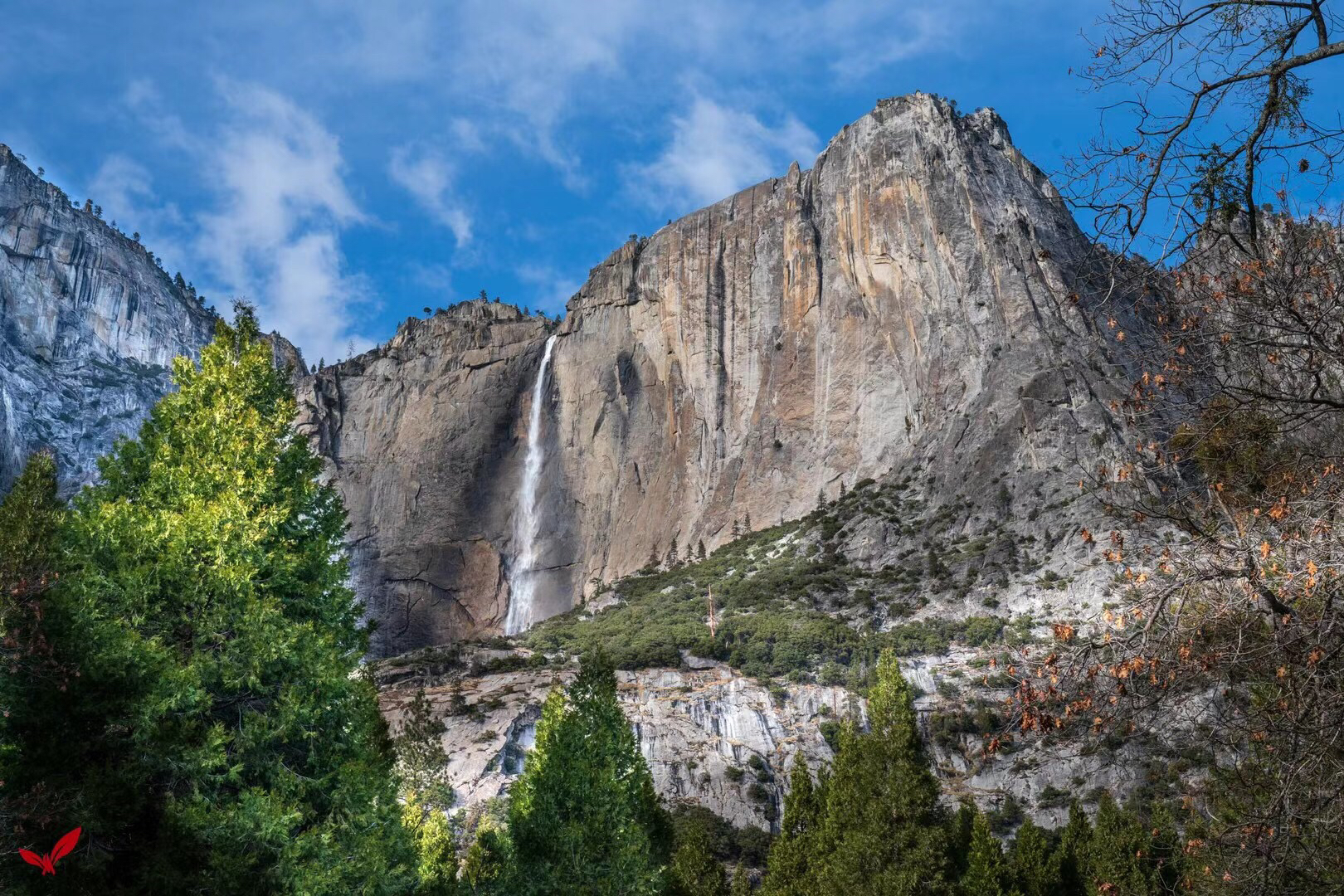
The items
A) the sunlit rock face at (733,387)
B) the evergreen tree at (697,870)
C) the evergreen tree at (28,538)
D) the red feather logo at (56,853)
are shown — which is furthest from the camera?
the sunlit rock face at (733,387)

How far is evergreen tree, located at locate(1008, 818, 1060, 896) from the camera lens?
26.3 m

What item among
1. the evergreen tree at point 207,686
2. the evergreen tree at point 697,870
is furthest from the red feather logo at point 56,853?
the evergreen tree at point 697,870

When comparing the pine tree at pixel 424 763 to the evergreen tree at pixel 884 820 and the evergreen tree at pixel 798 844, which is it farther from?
the evergreen tree at pixel 884 820

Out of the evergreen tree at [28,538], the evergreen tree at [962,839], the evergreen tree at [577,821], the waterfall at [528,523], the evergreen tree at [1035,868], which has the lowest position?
the evergreen tree at [1035,868]

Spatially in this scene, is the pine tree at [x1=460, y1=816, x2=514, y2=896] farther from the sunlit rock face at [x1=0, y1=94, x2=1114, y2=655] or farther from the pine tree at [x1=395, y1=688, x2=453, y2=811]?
the sunlit rock face at [x1=0, y1=94, x2=1114, y2=655]

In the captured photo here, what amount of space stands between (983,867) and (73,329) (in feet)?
432

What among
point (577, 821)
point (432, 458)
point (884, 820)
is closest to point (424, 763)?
point (577, 821)

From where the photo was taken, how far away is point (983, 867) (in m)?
23.1

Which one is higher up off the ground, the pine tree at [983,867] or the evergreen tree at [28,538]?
the evergreen tree at [28,538]

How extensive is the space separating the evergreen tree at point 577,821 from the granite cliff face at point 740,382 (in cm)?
4290

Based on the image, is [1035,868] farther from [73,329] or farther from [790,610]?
[73,329]

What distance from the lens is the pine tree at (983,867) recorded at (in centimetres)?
2262

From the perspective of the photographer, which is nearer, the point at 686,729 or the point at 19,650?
the point at 19,650

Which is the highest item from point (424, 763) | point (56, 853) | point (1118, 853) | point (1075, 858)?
point (424, 763)
